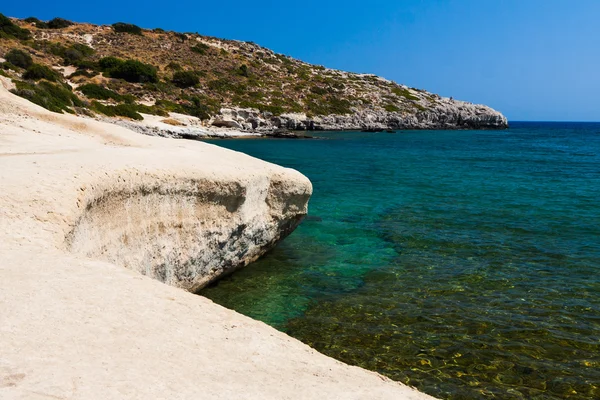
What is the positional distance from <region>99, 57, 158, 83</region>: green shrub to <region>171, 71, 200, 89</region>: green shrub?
5540mm

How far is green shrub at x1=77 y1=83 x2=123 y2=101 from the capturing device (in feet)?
A: 193

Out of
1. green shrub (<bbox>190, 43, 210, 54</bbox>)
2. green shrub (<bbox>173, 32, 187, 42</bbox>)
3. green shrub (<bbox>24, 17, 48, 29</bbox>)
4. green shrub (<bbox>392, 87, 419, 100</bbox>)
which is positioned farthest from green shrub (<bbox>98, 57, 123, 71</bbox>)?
green shrub (<bbox>392, 87, 419, 100</bbox>)

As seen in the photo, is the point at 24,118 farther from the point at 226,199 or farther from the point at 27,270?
the point at 27,270

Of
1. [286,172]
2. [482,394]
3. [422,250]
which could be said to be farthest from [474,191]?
[482,394]

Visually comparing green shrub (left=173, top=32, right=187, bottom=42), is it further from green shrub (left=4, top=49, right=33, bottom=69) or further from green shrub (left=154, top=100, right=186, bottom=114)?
green shrub (left=4, top=49, right=33, bottom=69)

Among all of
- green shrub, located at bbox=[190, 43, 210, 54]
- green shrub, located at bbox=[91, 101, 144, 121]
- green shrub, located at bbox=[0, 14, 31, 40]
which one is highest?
green shrub, located at bbox=[190, 43, 210, 54]

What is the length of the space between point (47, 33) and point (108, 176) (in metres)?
88.8

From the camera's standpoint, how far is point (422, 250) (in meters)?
13.6

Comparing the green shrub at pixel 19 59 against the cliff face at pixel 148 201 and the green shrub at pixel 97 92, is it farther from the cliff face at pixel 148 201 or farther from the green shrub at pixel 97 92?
the cliff face at pixel 148 201

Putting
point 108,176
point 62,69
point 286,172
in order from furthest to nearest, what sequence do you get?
1. point 62,69
2. point 286,172
3. point 108,176

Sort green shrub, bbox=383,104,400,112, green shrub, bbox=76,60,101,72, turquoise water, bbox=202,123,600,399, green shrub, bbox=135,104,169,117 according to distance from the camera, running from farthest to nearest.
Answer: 1. green shrub, bbox=383,104,400,112
2. green shrub, bbox=76,60,101,72
3. green shrub, bbox=135,104,169,117
4. turquoise water, bbox=202,123,600,399

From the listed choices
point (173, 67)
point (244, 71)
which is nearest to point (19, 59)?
point (173, 67)

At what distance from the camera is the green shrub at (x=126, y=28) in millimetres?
95062

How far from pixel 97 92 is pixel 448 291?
59360mm
